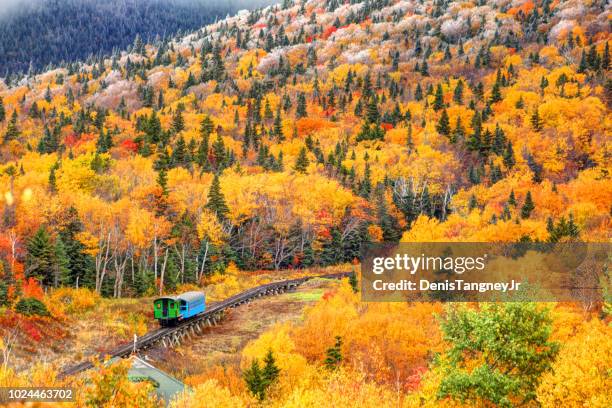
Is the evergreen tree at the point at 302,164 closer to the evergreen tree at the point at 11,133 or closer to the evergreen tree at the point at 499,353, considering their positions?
the evergreen tree at the point at 11,133

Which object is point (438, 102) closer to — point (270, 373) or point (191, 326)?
point (191, 326)

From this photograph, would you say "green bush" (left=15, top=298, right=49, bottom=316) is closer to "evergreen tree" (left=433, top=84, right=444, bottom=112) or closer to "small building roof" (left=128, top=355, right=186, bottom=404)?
"small building roof" (left=128, top=355, right=186, bottom=404)

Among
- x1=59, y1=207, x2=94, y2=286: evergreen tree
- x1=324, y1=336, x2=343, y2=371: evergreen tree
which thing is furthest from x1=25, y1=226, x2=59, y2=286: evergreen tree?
x1=324, y1=336, x2=343, y2=371: evergreen tree

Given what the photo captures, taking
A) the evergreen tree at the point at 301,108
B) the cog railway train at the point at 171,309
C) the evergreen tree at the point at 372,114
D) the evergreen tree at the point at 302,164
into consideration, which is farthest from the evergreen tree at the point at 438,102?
the cog railway train at the point at 171,309

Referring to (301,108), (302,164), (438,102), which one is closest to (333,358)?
(302,164)

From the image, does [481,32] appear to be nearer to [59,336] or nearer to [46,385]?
[59,336]
